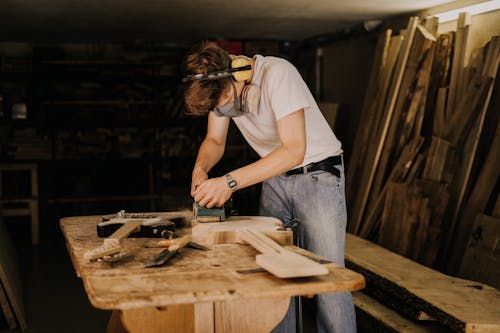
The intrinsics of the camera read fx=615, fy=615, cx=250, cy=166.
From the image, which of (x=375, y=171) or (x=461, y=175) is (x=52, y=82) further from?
(x=461, y=175)

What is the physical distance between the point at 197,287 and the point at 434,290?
2.13m

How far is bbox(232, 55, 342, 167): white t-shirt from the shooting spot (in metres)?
2.46

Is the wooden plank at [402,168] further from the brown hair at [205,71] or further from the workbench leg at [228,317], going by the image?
the workbench leg at [228,317]

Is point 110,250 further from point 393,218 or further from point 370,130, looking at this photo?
point 370,130

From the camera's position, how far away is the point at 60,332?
4.16 metres

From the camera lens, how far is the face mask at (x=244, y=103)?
8.48 ft

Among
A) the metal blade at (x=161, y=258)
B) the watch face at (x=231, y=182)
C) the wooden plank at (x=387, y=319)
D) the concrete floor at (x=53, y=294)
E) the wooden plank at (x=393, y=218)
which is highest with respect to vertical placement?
the watch face at (x=231, y=182)

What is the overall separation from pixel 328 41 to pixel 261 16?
1648 mm

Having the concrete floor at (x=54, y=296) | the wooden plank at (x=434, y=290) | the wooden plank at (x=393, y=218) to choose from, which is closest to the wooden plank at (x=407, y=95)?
the wooden plank at (x=393, y=218)

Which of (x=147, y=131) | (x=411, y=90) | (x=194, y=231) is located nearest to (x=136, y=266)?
(x=194, y=231)

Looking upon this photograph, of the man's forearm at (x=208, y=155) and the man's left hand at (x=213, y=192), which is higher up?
the man's forearm at (x=208, y=155)

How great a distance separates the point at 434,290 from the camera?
11.5 ft

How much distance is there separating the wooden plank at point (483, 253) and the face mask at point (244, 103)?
224cm

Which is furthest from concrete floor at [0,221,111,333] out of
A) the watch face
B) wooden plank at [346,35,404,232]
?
wooden plank at [346,35,404,232]
